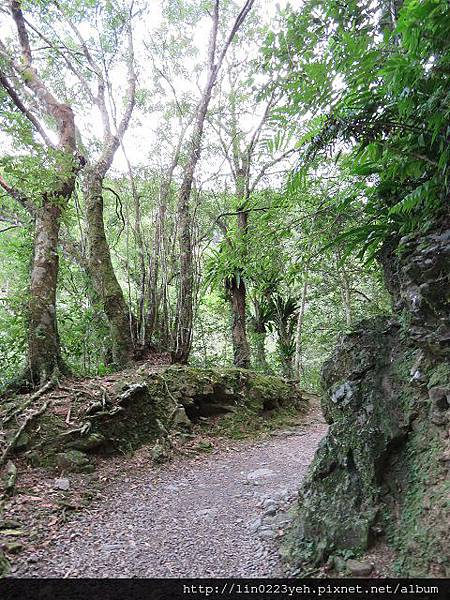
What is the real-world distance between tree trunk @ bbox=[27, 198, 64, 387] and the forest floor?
66.1 inches

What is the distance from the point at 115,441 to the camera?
429 cm

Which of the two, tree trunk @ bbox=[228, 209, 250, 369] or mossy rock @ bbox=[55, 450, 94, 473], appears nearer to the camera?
mossy rock @ bbox=[55, 450, 94, 473]

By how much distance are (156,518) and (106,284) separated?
4318 millimetres

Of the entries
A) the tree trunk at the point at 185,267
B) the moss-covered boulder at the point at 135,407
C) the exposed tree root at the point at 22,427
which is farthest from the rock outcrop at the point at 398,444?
the tree trunk at the point at 185,267

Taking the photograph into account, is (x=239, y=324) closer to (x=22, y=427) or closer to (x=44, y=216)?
(x=44, y=216)

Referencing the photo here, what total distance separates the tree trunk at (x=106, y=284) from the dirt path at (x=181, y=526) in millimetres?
2583

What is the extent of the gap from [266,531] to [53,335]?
12.4ft

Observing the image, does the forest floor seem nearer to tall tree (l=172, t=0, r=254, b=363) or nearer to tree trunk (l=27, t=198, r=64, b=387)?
tree trunk (l=27, t=198, r=64, b=387)

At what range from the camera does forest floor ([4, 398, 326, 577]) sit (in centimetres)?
232

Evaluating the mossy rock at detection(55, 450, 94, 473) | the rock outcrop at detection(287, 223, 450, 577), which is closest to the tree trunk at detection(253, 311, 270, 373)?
the mossy rock at detection(55, 450, 94, 473)

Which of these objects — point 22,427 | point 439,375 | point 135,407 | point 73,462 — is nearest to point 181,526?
point 73,462

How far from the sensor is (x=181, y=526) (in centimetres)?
286

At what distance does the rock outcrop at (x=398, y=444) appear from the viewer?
1.85m

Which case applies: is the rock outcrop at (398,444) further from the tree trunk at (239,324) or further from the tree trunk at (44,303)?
the tree trunk at (239,324)
